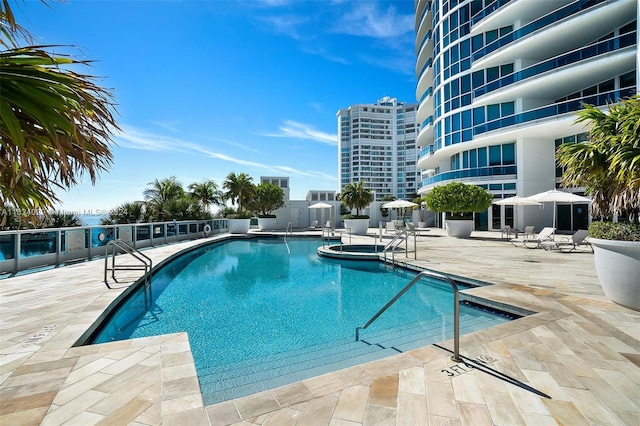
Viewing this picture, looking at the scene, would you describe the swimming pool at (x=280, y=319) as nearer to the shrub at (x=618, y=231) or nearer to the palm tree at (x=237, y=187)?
the shrub at (x=618, y=231)

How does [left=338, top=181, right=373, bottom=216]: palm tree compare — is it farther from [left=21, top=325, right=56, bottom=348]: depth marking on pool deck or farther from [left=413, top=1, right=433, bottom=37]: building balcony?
[left=21, top=325, right=56, bottom=348]: depth marking on pool deck

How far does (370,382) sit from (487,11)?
2599 cm

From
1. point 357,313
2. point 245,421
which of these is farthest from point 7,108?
point 357,313

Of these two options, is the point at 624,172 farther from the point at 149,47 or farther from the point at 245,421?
the point at 149,47

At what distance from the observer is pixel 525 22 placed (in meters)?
19.5

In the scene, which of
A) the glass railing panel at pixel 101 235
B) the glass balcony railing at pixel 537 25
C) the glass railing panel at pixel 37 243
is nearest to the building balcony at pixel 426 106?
the glass balcony railing at pixel 537 25

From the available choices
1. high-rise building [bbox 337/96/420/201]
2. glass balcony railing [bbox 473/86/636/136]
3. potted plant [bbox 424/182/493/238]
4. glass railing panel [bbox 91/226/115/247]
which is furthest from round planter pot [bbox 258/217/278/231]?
high-rise building [bbox 337/96/420/201]

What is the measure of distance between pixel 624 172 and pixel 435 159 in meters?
24.4

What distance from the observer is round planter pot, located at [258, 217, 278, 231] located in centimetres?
2462

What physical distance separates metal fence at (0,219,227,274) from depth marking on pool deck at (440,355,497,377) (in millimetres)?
9510

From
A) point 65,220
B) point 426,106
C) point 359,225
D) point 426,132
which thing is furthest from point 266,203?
point 426,106

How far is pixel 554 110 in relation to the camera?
17.5 metres

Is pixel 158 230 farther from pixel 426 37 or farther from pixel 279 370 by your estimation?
pixel 426 37

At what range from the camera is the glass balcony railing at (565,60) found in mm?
15055
